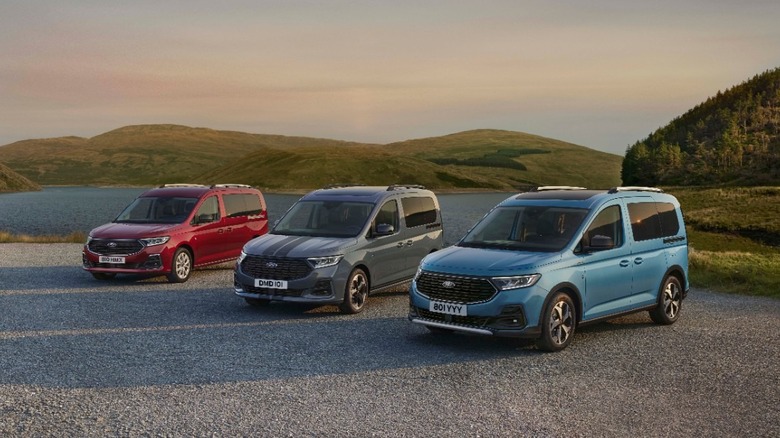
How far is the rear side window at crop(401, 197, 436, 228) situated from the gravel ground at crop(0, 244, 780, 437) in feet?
6.05

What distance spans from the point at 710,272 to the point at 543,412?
13.6 metres

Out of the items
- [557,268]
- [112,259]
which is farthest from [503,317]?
[112,259]

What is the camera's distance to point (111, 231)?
16297 mm

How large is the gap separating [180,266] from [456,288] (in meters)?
8.81

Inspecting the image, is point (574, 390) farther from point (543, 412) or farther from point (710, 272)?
point (710, 272)

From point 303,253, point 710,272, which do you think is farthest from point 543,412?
point 710,272

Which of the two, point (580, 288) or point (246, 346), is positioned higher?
point (580, 288)

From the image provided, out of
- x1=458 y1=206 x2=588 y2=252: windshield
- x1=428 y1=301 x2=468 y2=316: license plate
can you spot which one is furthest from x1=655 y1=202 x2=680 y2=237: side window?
x1=428 y1=301 x2=468 y2=316: license plate

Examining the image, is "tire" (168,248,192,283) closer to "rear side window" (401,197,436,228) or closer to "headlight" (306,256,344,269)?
"headlight" (306,256,344,269)

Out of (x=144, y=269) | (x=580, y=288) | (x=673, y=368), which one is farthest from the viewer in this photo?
(x=144, y=269)

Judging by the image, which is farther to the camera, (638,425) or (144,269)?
(144,269)

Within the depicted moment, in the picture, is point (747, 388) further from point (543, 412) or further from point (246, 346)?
point (246, 346)

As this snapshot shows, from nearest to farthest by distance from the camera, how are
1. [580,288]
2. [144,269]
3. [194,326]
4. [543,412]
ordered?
Result: 1. [543,412]
2. [580,288]
3. [194,326]
4. [144,269]

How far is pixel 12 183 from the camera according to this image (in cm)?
18150
